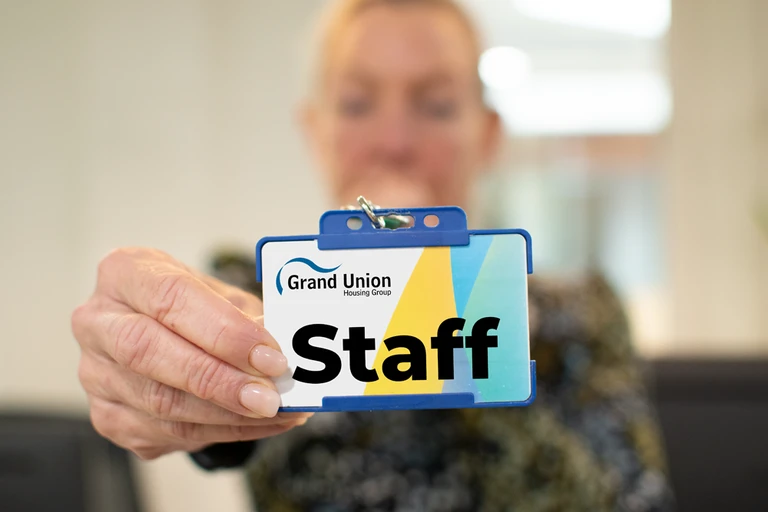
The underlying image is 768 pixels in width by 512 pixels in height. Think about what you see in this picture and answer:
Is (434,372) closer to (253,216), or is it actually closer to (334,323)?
(334,323)

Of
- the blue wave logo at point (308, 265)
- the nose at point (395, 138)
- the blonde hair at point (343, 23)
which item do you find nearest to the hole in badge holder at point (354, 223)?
the blue wave logo at point (308, 265)

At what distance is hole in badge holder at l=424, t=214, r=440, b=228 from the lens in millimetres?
311

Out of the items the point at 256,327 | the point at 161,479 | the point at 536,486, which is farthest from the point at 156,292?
the point at 161,479

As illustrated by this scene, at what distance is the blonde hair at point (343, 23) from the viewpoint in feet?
2.98

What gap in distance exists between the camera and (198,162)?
1.67m

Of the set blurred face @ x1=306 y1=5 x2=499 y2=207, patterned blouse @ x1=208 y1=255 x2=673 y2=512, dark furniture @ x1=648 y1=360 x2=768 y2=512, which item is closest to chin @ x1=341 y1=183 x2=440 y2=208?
blurred face @ x1=306 y1=5 x2=499 y2=207

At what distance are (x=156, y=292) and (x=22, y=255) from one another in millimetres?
1431

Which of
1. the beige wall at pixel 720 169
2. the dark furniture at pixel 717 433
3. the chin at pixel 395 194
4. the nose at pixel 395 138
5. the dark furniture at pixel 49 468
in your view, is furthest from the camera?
the beige wall at pixel 720 169

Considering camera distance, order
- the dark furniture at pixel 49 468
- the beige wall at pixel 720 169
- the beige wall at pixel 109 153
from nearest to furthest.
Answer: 1. the dark furniture at pixel 49 468
2. the beige wall at pixel 109 153
3. the beige wall at pixel 720 169

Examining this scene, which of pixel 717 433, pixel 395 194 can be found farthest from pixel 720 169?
pixel 395 194

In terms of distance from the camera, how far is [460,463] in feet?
3.04

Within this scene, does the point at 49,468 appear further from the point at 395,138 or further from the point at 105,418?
the point at 105,418

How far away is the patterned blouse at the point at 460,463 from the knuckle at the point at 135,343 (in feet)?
1.73

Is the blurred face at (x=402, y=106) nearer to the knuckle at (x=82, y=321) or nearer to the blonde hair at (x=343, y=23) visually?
the blonde hair at (x=343, y=23)
